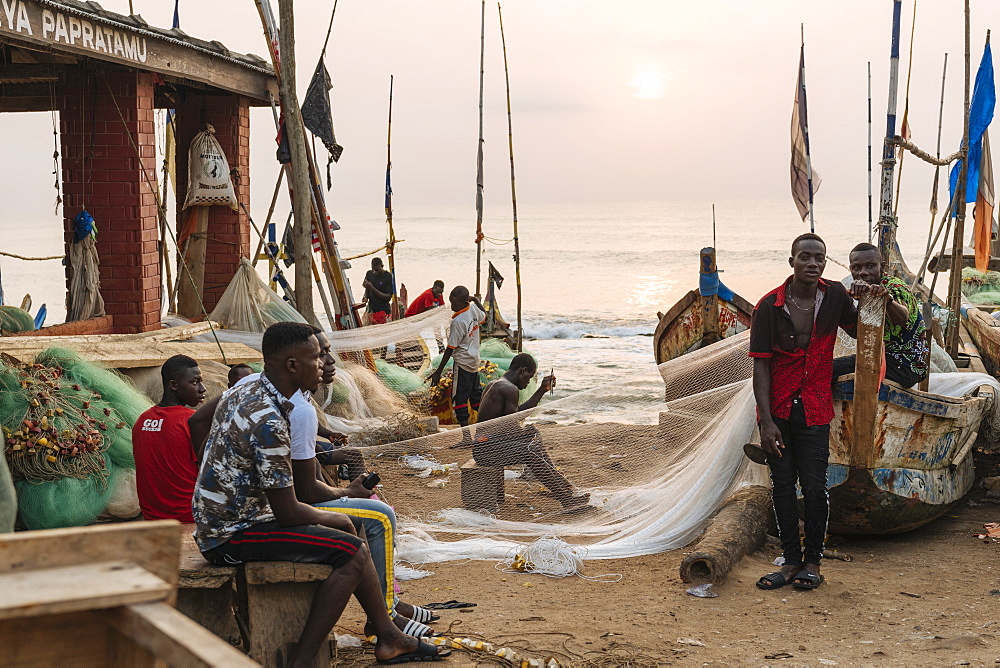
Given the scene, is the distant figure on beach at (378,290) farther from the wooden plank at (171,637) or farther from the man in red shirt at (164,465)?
the wooden plank at (171,637)

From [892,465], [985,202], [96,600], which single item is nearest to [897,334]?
[892,465]

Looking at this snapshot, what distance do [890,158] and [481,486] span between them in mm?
3704

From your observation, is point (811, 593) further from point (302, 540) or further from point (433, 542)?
point (302, 540)

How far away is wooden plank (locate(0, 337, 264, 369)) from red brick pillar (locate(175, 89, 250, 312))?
203cm

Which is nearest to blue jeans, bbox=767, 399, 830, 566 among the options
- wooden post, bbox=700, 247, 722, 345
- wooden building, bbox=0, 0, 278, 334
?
wooden post, bbox=700, 247, 722, 345

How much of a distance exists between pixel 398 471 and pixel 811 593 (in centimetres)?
248

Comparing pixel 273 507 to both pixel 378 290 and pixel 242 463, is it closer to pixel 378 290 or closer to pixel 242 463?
pixel 242 463

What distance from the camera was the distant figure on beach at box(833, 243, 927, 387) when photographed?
527cm

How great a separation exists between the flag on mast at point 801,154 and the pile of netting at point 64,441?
7171 mm

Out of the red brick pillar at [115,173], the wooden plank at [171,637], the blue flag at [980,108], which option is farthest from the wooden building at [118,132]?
the blue flag at [980,108]

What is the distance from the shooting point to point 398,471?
5.94 meters

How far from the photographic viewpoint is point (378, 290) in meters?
14.8

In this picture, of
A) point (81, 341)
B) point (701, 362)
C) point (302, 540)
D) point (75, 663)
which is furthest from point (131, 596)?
point (81, 341)

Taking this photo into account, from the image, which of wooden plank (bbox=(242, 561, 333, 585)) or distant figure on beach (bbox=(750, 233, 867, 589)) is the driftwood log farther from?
wooden plank (bbox=(242, 561, 333, 585))
